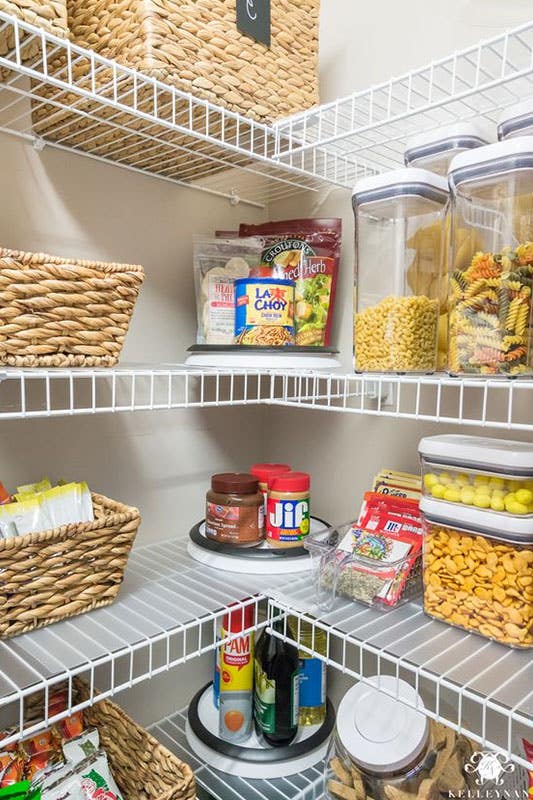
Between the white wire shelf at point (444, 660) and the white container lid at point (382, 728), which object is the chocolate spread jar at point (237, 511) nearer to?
the white wire shelf at point (444, 660)

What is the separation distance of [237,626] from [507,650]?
49 cm

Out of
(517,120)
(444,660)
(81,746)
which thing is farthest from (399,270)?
(81,746)

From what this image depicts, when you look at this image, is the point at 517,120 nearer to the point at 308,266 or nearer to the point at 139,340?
the point at 308,266

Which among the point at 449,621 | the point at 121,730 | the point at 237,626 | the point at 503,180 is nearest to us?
the point at 503,180

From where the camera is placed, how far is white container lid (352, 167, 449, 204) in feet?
2.85

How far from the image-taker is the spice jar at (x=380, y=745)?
86cm

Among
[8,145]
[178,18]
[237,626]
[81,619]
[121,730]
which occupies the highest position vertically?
[178,18]

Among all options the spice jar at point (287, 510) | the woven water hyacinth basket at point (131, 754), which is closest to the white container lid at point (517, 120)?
the spice jar at point (287, 510)

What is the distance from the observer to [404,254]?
0.93m

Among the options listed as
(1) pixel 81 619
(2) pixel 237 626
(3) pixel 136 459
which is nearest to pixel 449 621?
(2) pixel 237 626

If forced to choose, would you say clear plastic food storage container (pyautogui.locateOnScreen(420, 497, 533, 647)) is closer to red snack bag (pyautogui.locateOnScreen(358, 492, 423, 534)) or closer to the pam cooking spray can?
red snack bag (pyautogui.locateOnScreen(358, 492, 423, 534))

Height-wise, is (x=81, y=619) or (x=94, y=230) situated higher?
(x=94, y=230)

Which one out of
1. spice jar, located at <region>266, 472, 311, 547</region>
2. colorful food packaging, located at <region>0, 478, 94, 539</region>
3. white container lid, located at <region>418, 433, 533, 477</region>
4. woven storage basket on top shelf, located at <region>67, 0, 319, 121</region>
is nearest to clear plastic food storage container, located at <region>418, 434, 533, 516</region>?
white container lid, located at <region>418, 433, 533, 477</region>

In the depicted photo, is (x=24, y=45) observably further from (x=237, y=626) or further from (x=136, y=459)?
(x=237, y=626)
